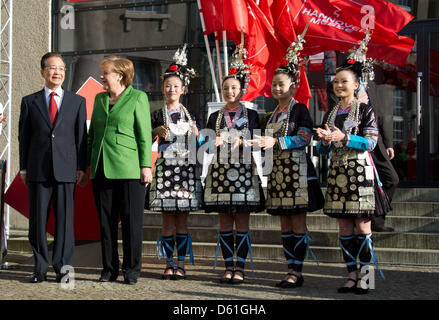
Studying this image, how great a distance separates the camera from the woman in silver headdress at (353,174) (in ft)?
15.4

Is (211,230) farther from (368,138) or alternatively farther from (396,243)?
(368,138)

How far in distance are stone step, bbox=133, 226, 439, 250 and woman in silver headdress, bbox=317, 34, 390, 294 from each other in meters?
1.66

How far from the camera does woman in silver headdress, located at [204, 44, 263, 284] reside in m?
5.07

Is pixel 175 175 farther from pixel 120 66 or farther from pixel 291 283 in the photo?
pixel 291 283

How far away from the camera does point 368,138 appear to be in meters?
4.71

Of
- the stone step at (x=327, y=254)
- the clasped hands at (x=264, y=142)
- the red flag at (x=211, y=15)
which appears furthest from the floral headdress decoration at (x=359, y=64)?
the red flag at (x=211, y=15)

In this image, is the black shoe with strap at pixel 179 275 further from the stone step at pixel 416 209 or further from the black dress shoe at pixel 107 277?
the stone step at pixel 416 209

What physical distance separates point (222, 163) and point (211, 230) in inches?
76.5

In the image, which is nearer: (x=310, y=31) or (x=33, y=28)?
(x=310, y=31)

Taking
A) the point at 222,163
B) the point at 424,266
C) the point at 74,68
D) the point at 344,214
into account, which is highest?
the point at 74,68

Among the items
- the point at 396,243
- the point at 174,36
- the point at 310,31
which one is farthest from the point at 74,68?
the point at 396,243

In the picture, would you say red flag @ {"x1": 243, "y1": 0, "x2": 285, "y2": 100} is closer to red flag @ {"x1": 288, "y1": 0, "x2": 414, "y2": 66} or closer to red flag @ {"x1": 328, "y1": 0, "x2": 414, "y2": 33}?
red flag @ {"x1": 288, "y1": 0, "x2": 414, "y2": 66}

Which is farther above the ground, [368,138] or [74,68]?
[74,68]
